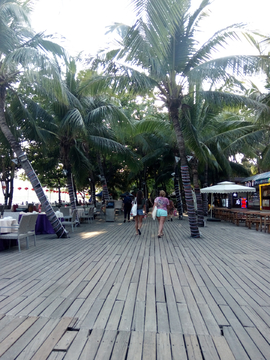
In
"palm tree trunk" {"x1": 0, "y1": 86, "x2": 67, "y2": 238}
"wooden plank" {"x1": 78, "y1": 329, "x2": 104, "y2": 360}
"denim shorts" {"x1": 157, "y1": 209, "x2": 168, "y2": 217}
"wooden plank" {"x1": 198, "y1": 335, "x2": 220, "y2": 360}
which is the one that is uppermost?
"palm tree trunk" {"x1": 0, "y1": 86, "x2": 67, "y2": 238}

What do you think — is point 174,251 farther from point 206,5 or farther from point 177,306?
point 206,5

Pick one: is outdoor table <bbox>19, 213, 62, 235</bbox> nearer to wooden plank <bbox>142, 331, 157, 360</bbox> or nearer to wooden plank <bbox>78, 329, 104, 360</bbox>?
wooden plank <bbox>78, 329, 104, 360</bbox>

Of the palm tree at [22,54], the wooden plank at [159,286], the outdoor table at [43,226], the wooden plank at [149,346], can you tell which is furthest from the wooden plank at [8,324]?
the outdoor table at [43,226]

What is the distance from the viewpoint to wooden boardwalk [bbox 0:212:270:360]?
285cm

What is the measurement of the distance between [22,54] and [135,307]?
722 cm

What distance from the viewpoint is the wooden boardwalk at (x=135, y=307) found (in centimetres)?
285

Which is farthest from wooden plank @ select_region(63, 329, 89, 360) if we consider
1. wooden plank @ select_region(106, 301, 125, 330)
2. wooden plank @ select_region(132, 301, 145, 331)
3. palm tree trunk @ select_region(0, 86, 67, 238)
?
palm tree trunk @ select_region(0, 86, 67, 238)

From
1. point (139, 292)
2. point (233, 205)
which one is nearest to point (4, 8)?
point (139, 292)

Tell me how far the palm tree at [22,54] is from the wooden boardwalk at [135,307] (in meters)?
3.89

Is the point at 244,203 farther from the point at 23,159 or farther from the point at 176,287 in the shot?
the point at 176,287

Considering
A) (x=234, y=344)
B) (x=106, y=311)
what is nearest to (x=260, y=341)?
(x=234, y=344)

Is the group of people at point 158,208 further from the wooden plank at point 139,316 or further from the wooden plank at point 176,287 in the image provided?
the wooden plank at point 139,316

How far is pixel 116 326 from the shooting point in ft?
A: 10.8

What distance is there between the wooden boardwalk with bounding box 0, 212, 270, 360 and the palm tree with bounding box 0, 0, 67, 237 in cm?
389
